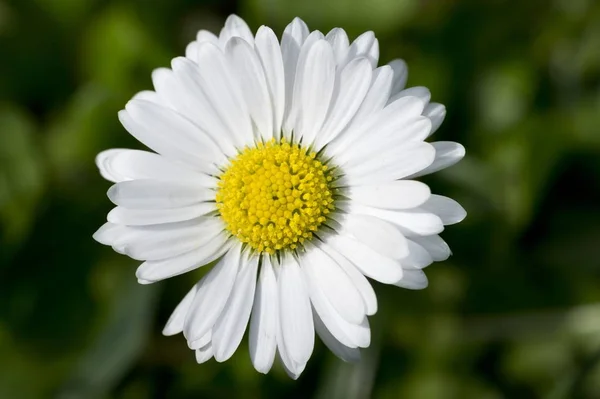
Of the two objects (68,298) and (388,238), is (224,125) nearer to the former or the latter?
(388,238)

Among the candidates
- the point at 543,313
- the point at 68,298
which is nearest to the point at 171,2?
the point at 68,298

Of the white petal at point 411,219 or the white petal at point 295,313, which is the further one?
the white petal at point 295,313

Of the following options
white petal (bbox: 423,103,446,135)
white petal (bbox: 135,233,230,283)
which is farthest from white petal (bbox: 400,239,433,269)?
white petal (bbox: 135,233,230,283)

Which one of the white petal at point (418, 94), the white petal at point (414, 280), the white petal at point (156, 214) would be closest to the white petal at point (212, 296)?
the white petal at point (156, 214)

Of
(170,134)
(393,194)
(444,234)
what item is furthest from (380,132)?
(444,234)

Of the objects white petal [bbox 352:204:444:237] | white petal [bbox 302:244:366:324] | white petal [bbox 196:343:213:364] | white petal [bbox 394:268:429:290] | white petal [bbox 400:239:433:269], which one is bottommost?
white petal [bbox 196:343:213:364]

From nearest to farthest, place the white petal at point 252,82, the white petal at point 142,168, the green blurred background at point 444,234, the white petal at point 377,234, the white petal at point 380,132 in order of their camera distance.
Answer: the white petal at point 377,234 < the white petal at point 380,132 < the white petal at point 252,82 < the white petal at point 142,168 < the green blurred background at point 444,234

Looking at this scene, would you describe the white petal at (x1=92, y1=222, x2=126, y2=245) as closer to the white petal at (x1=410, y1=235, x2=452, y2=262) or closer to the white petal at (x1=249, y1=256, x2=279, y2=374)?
the white petal at (x1=249, y1=256, x2=279, y2=374)

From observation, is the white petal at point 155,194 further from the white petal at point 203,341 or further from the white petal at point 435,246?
the white petal at point 435,246
